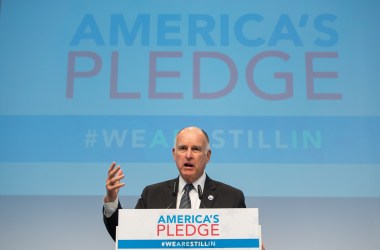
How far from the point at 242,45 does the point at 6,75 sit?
185 centimetres

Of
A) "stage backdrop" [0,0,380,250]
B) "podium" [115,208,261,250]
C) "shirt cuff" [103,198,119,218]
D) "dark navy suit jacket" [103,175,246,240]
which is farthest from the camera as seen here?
"stage backdrop" [0,0,380,250]

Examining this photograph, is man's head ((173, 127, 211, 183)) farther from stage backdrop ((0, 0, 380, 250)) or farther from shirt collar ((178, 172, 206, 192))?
stage backdrop ((0, 0, 380, 250))

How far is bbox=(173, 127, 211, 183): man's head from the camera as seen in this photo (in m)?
2.13

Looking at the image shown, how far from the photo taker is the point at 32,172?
3.53m

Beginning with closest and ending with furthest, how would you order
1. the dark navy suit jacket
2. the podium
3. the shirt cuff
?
the podium → the shirt cuff → the dark navy suit jacket

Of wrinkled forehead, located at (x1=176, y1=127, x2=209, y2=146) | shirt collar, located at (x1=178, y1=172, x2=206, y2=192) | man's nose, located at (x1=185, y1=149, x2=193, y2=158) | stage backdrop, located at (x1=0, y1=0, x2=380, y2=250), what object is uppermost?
stage backdrop, located at (x1=0, y1=0, x2=380, y2=250)

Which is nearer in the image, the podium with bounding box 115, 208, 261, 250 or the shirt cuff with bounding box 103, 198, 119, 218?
the podium with bounding box 115, 208, 261, 250

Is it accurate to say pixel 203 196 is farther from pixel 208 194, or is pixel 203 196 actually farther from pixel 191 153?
pixel 191 153

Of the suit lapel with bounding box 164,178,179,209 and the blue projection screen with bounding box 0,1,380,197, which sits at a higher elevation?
the blue projection screen with bounding box 0,1,380,197

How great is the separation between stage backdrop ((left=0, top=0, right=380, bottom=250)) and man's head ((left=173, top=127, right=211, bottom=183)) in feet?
4.36

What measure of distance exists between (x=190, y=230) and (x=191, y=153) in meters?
0.62

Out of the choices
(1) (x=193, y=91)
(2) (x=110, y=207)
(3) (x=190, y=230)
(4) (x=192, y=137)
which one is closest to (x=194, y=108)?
(1) (x=193, y=91)

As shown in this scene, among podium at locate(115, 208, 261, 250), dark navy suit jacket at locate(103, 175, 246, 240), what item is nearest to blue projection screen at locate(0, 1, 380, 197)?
dark navy suit jacket at locate(103, 175, 246, 240)

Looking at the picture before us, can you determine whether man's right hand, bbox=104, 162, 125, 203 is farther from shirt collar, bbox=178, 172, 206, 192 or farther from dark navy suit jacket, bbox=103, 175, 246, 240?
shirt collar, bbox=178, 172, 206, 192
